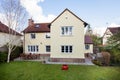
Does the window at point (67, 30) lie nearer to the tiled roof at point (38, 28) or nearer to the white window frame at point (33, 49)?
the tiled roof at point (38, 28)

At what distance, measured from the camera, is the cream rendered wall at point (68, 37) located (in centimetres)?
2697

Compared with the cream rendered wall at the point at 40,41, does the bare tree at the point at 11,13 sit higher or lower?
higher

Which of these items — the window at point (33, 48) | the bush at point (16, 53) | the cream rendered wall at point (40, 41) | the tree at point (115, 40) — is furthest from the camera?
the window at point (33, 48)

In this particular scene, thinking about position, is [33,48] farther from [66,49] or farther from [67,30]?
[67,30]

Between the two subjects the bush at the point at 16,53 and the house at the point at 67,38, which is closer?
the house at the point at 67,38

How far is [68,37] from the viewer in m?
27.2

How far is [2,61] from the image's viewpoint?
26297mm

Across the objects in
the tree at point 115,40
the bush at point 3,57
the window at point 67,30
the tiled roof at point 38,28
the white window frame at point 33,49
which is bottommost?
the bush at point 3,57

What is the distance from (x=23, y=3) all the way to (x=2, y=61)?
1249cm

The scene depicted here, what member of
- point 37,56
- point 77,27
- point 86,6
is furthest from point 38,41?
point 86,6

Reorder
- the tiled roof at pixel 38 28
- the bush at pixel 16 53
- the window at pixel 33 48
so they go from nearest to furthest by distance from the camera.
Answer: the bush at pixel 16 53
the window at pixel 33 48
the tiled roof at pixel 38 28

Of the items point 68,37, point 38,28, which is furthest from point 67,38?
point 38,28

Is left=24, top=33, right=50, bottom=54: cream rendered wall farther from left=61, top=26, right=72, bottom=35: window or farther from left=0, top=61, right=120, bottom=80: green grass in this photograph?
left=0, top=61, right=120, bottom=80: green grass

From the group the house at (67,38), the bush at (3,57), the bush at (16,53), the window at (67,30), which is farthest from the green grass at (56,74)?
the bush at (16,53)
